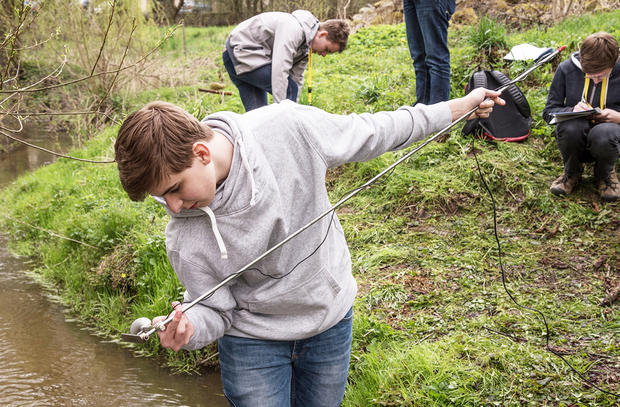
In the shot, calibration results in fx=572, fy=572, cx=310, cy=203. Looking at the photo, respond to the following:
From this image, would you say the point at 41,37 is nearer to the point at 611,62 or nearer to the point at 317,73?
the point at 317,73

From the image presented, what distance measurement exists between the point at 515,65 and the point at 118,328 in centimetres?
457

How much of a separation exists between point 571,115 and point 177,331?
3.73 m

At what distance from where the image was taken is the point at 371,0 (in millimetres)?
16250

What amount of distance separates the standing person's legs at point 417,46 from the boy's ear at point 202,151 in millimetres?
4061

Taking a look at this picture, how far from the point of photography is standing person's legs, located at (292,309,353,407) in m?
1.93

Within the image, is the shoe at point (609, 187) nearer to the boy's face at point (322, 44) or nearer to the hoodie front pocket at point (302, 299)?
the boy's face at point (322, 44)

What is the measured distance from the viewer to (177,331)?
65.3 inches

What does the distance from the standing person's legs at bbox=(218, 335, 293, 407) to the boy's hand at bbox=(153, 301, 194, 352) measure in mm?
237

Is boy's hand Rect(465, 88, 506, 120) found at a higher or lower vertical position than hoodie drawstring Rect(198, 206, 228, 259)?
higher

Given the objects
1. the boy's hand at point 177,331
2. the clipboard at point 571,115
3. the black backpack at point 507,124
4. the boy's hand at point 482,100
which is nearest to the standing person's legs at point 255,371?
the boy's hand at point 177,331

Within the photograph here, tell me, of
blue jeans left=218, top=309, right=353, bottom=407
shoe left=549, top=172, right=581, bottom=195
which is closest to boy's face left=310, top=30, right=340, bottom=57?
shoe left=549, top=172, right=581, bottom=195

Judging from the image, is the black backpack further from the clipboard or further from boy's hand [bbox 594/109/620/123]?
boy's hand [bbox 594/109/620/123]

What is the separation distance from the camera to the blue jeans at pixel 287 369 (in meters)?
1.85

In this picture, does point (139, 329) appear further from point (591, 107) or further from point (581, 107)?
point (591, 107)
